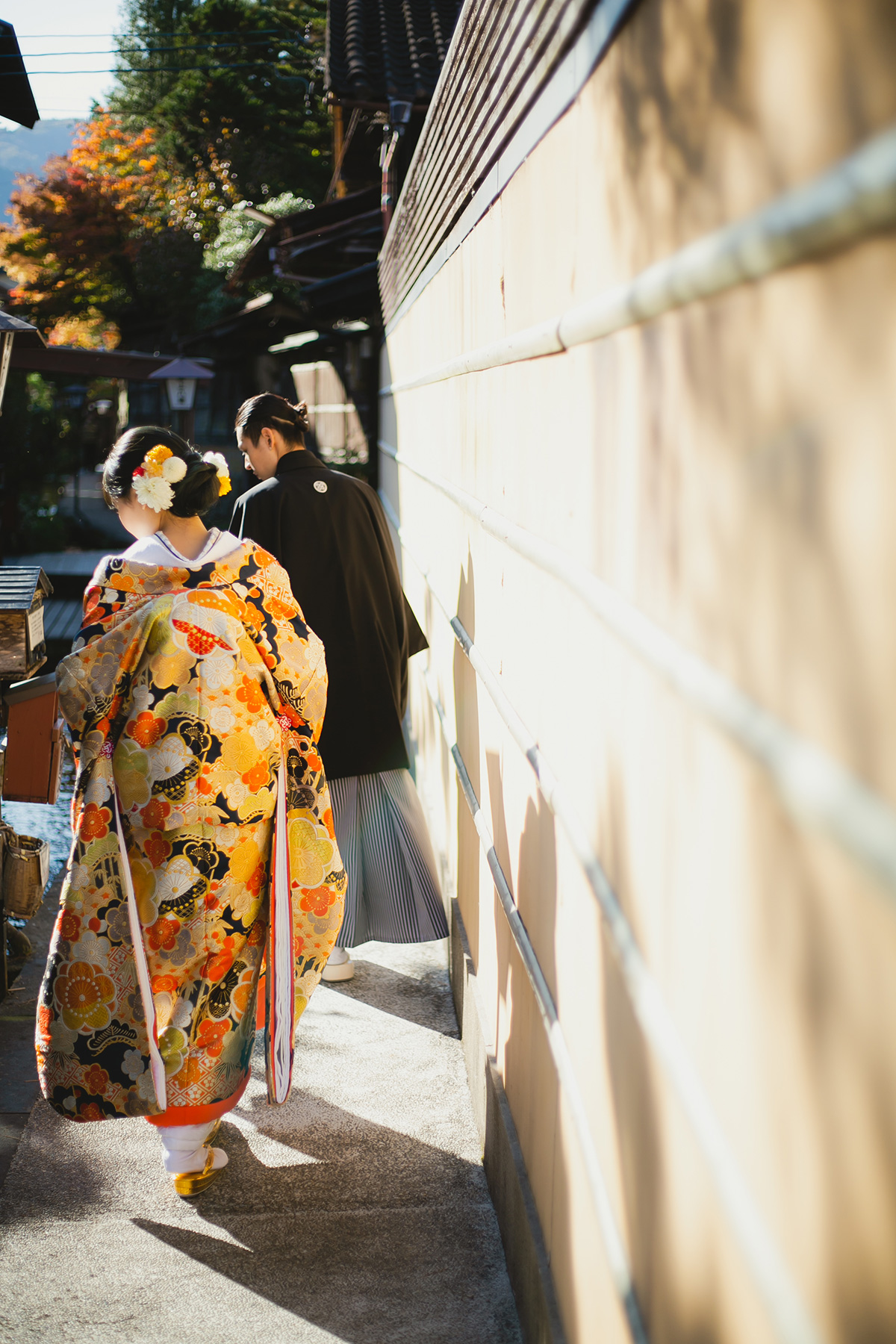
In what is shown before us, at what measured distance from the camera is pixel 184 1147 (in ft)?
9.29

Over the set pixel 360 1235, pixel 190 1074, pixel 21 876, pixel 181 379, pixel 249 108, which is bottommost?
pixel 360 1235

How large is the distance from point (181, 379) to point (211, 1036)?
11.2 m

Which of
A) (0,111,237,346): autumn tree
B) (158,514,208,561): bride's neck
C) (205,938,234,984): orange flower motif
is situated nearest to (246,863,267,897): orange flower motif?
(205,938,234,984): orange flower motif

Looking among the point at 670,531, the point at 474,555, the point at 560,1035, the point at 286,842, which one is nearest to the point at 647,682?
the point at 670,531

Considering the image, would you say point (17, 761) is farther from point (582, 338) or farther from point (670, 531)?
point (670, 531)

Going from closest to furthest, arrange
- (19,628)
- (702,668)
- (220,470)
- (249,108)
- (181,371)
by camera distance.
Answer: (702,668) < (220,470) < (19,628) < (181,371) < (249,108)

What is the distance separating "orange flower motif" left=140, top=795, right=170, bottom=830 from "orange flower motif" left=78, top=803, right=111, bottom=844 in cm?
9

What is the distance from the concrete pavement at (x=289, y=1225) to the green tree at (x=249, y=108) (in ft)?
98.9

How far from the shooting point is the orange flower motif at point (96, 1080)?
9.18 feet

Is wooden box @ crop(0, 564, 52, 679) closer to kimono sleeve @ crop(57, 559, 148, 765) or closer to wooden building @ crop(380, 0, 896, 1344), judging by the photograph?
kimono sleeve @ crop(57, 559, 148, 765)

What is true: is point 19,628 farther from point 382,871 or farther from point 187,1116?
point 187,1116

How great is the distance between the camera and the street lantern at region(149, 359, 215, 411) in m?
12.9

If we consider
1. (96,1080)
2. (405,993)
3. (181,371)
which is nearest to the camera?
(96,1080)

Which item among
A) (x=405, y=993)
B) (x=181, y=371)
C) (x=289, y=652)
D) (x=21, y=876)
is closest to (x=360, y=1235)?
(x=405, y=993)
